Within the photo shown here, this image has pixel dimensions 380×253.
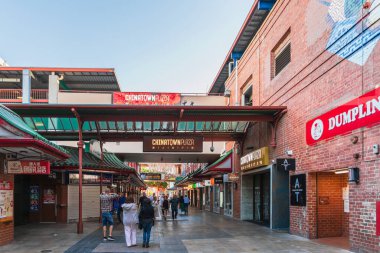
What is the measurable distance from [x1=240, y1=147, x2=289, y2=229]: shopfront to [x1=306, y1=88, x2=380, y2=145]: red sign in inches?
98.8

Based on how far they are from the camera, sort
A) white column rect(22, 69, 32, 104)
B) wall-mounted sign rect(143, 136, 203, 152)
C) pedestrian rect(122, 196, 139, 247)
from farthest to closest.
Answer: white column rect(22, 69, 32, 104) < wall-mounted sign rect(143, 136, 203, 152) < pedestrian rect(122, 196, 139, 247)

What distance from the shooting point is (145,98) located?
27.9m

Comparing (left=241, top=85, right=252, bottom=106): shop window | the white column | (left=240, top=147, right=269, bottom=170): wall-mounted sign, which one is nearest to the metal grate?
(left=240, top=147, right=269, bottom=170): wall-mounted sign

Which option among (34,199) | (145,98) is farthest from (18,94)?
(34,199)

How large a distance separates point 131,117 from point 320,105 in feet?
25.3

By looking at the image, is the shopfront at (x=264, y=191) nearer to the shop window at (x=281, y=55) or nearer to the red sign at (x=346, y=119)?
the red sign at (x=346, y=119)

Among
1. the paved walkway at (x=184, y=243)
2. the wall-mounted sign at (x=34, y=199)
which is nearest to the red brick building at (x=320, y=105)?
the paved walkway at (x=184, y=243)

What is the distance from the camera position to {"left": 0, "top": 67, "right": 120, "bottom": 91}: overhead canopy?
31266 millimetres

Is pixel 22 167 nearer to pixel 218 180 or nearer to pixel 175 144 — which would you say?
pixel 175 144

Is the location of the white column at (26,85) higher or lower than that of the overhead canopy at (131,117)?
higher

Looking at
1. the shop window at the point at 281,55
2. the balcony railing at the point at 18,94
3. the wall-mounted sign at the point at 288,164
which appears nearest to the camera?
the wall-mounted sign at the point at 288,164

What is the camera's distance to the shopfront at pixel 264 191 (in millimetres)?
16638

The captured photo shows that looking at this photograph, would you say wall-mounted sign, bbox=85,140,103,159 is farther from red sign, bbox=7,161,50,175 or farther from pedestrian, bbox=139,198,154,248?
pedestrian, bbox=139,198,154,248

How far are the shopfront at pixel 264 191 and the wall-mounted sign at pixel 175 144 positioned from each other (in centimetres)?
269
